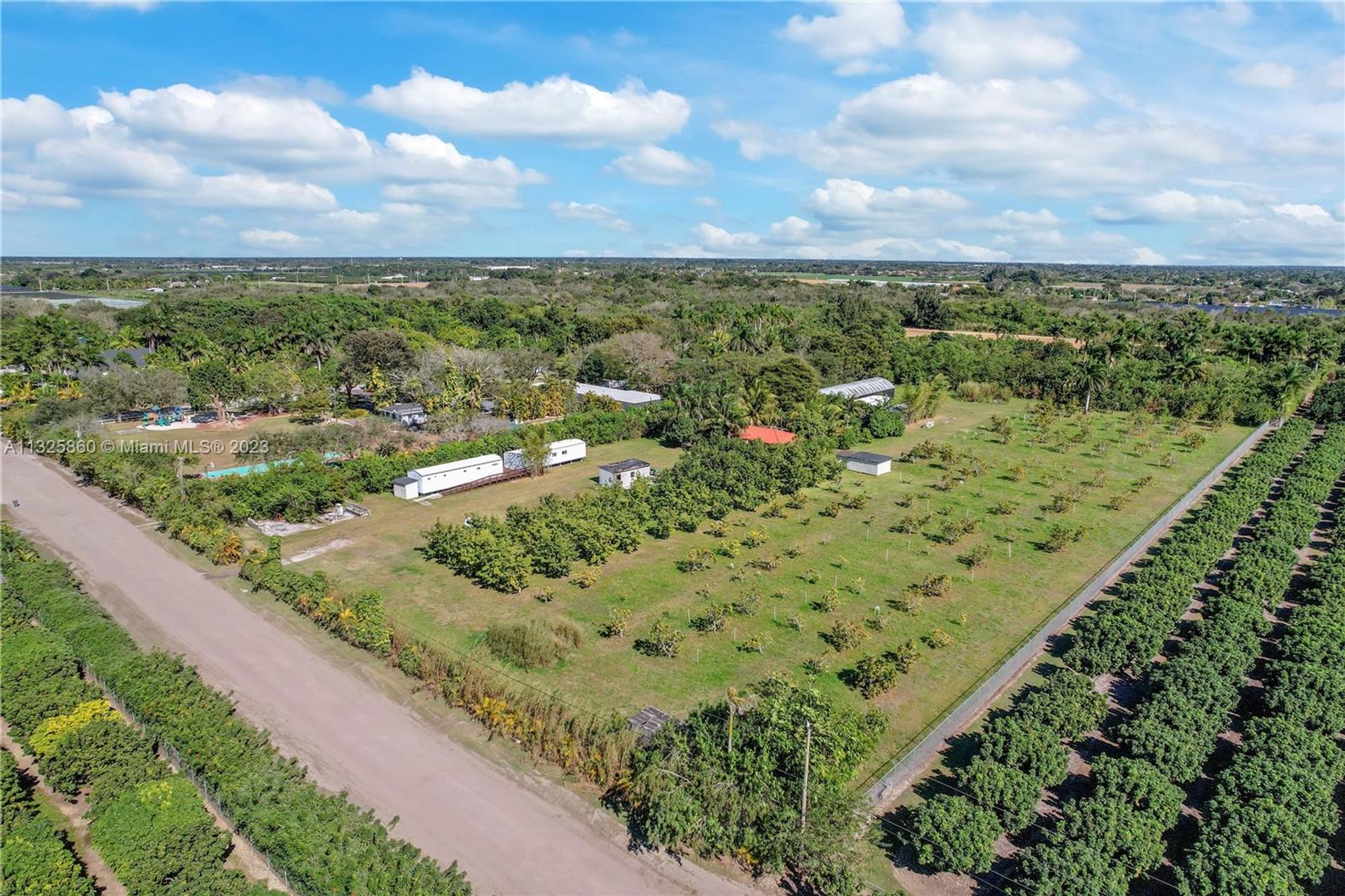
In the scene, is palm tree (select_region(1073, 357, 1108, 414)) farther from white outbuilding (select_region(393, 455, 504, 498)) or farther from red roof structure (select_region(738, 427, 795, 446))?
white outbuilding (select_region(393, 455, 504, 498))

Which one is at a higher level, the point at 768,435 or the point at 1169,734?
the point at 768,435

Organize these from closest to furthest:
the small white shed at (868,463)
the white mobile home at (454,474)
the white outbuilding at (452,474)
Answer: the white outbuilding at (452,474)
the white mobile home at (454,474)
the small white shed at (868,463)

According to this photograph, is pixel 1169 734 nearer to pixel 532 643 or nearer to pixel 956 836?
pixel 956 836

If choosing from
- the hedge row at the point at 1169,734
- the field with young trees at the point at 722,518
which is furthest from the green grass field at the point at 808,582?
the hedge row at the point at 1169,734

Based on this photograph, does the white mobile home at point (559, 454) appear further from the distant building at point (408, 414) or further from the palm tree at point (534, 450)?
the distant building at point (408, 414)

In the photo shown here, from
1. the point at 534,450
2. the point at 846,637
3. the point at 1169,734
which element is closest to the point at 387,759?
the point at 846,637

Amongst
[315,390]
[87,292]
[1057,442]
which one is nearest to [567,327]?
[315,390]
